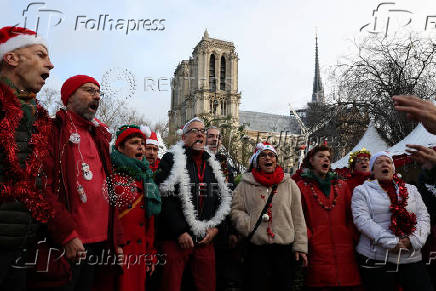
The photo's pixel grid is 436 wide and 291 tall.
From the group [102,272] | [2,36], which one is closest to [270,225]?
[102,272]

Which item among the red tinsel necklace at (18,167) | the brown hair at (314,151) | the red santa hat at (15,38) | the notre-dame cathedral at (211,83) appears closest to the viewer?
the red tinsel necklace at (18,167)

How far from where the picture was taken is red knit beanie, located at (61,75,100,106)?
2668mm

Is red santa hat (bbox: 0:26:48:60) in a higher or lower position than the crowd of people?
higher

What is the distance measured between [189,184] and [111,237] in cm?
117

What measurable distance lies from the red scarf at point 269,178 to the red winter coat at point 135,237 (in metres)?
1.35

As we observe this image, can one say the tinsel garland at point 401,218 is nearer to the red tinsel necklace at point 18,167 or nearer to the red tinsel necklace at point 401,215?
the red tinsel necklace at point 401,215

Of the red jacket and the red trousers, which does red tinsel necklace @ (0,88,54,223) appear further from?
the red trousers

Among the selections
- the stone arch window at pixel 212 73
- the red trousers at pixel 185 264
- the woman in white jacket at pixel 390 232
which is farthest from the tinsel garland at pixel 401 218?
the stone arch window at pixel 212 73

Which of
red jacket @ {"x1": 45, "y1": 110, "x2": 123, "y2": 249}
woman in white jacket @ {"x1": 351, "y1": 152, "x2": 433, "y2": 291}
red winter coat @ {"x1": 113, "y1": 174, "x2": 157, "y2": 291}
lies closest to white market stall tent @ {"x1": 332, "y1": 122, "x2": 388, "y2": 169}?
woman in white jacket @ {"x1": 351, "y1": 152, "x2": 433, "y2": 291}

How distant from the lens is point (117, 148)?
348 cm

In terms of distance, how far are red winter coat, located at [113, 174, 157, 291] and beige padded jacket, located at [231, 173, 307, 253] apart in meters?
1.02

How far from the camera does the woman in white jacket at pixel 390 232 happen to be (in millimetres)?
3500

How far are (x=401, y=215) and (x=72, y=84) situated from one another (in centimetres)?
360

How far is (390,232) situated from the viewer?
11.8 ft
